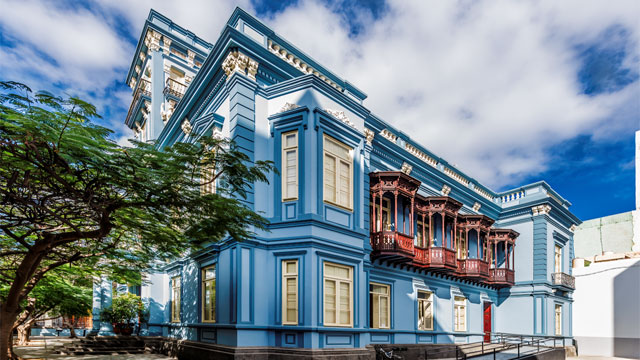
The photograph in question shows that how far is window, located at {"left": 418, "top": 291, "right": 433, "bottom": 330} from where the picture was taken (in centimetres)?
1795

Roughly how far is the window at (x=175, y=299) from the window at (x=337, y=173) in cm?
769

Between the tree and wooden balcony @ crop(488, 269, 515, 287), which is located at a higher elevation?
the tree

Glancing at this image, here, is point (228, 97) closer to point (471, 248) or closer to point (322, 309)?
point (322, 309)

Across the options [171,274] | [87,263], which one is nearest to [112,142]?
[87,263]

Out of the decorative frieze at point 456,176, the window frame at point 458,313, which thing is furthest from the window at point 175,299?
the decorative frieze at point 456,176

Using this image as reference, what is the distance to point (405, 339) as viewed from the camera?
54.6 ft

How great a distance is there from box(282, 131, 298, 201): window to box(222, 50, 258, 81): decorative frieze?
2.15 m

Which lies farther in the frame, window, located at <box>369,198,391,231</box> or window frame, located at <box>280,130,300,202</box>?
window, located at <box>369,198,391,231</box>

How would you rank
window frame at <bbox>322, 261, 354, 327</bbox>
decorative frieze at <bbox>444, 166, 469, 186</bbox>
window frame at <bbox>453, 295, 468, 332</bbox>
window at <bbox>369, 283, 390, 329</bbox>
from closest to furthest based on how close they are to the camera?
window frame at <bbox>322, 261, 354, 327</bbox> < window at <bbox>369, 283, 390, 329</bbox> < window frame at <bbox>453, 295, 468, 332</bbox> < decorative frieze at <bbox>444, 166, 469, 186</bbox>

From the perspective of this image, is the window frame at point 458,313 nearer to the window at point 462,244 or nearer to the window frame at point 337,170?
the window at point 462,244

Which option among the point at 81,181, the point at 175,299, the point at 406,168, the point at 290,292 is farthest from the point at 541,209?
the point at 81,181

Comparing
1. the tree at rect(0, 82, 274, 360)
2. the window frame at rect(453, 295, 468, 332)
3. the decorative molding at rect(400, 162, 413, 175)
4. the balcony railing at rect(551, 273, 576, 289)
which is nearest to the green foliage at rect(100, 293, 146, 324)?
the tree at rect(0, 82, 274, 360)

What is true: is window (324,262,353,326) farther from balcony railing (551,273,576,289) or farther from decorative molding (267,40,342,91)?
balcony railing (551,273,576,289)

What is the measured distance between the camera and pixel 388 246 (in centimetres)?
1557
